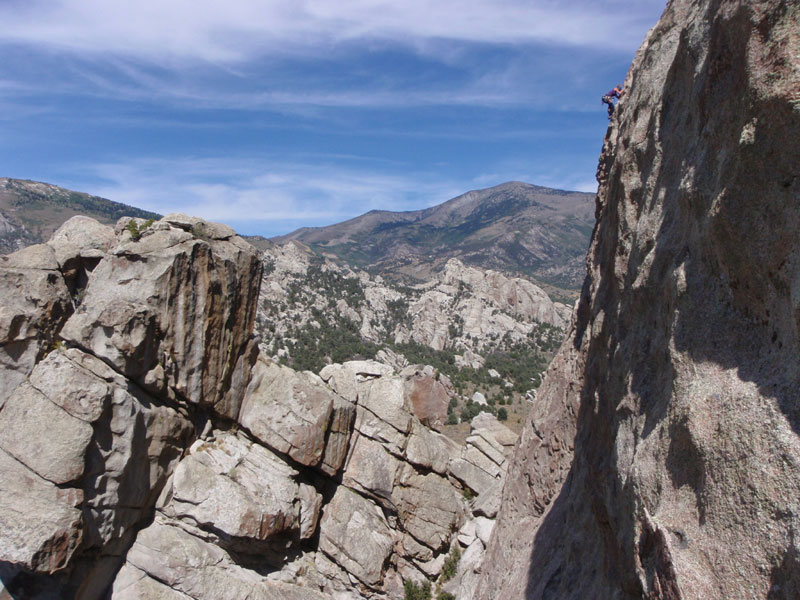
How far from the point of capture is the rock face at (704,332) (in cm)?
478

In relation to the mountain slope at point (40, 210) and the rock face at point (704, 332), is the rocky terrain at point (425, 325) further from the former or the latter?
the mountain slope at point (40, 210)

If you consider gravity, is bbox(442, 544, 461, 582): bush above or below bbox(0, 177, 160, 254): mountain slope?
below

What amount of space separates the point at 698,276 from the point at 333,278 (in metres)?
99.2

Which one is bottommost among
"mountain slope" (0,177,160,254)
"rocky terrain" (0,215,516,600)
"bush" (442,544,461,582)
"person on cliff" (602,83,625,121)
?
"bush" (442,544,461,582)

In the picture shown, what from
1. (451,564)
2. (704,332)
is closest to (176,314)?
(451,564)

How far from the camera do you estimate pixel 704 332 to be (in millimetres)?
6031

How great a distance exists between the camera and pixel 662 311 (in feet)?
23.8

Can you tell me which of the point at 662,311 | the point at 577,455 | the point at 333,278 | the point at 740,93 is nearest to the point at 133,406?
the point at 577,455

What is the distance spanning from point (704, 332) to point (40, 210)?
18834 centimetres

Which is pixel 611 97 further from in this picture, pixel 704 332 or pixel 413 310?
pixel 413 310

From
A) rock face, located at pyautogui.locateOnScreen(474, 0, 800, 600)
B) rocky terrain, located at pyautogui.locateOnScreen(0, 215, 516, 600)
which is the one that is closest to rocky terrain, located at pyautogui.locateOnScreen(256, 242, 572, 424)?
rocky terrain, located at pyautogui.locateOnScreen(0, 215, 516, 600)

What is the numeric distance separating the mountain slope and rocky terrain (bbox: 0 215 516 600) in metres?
112

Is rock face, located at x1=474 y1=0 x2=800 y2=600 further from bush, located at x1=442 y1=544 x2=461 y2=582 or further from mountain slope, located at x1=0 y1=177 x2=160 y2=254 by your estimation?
mountain slope, located at x1=0 y1=177 x2=160 y2=254

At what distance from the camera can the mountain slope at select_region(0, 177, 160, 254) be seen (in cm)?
12244
